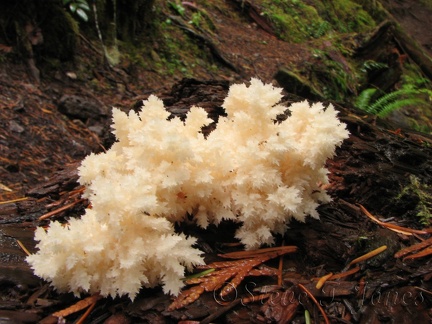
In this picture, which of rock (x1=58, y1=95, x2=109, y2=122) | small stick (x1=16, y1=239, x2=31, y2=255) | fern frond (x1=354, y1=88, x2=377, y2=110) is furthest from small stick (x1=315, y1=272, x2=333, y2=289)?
fern frond (x1=354, y1=88, x2=377, y2=110)

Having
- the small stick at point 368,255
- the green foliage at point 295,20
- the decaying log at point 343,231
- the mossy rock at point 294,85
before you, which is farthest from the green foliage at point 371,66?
the small stick at point 368,255

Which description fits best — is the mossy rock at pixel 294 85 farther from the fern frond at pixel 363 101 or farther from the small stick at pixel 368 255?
the small stick at pixel 368 255

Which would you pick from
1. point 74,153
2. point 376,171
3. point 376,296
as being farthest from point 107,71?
point 376,296

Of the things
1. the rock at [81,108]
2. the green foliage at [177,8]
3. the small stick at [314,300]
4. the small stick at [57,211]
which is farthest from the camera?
the green foliage at [177,8]

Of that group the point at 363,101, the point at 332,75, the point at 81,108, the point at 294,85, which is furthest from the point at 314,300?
the point at 332,75

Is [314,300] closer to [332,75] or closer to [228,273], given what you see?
[228,273]

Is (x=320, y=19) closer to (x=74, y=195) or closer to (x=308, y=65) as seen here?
(x=308, y=65)
